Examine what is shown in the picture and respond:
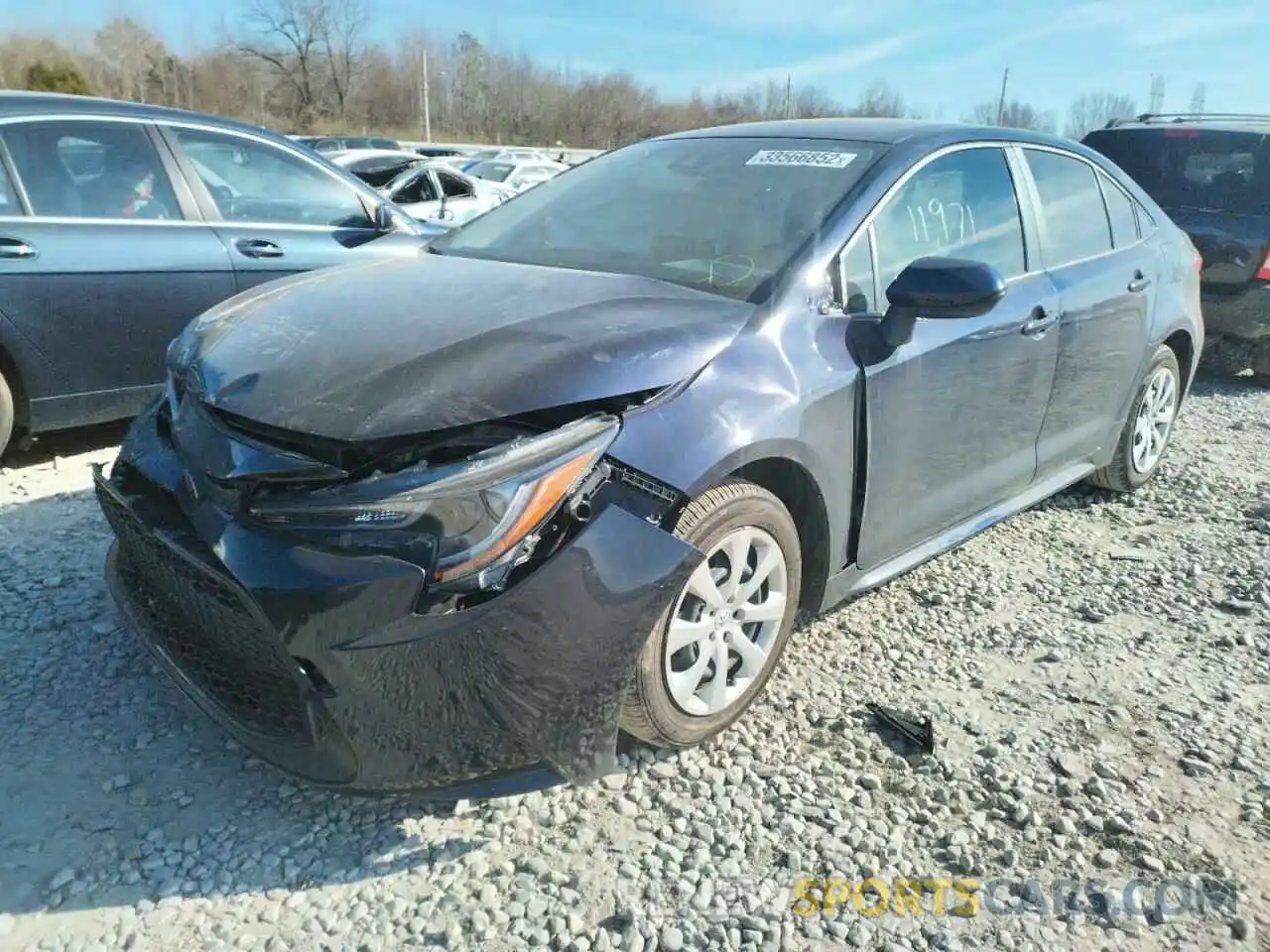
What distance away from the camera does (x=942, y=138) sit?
10.9ft

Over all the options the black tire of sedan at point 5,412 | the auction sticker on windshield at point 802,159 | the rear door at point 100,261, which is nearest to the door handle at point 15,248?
the rear door at point 100,261

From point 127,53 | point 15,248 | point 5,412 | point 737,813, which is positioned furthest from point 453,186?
point 127,53

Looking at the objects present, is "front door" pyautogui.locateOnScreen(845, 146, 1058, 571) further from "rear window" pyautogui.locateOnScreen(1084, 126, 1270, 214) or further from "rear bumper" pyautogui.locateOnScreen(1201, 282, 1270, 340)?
"rear window" pyautogui.locateOnScreen(1084, 126, 1270, 214)

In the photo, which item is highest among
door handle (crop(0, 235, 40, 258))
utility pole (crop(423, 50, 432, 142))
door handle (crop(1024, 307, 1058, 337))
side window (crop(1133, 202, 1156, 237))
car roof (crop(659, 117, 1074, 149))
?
utility pole (crop(423, 50, 432, 142))

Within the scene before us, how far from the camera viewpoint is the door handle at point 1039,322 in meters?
3.44

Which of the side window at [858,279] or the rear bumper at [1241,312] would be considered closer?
the side window at [858,279]

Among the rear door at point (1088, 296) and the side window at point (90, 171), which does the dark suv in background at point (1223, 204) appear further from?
the side window at point (90, 171)

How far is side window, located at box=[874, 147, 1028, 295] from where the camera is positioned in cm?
300

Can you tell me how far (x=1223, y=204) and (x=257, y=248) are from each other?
21.3ft

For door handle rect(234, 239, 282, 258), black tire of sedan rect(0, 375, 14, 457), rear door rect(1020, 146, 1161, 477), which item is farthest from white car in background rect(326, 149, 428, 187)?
rear door rect(1020, 146, 1161, 477)

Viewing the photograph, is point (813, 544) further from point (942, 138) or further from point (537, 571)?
point (942, 138)

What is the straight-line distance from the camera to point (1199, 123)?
736 centimetres

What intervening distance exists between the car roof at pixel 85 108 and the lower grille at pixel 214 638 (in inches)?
104

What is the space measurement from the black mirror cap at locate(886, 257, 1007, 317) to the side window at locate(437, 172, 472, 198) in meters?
10.6
